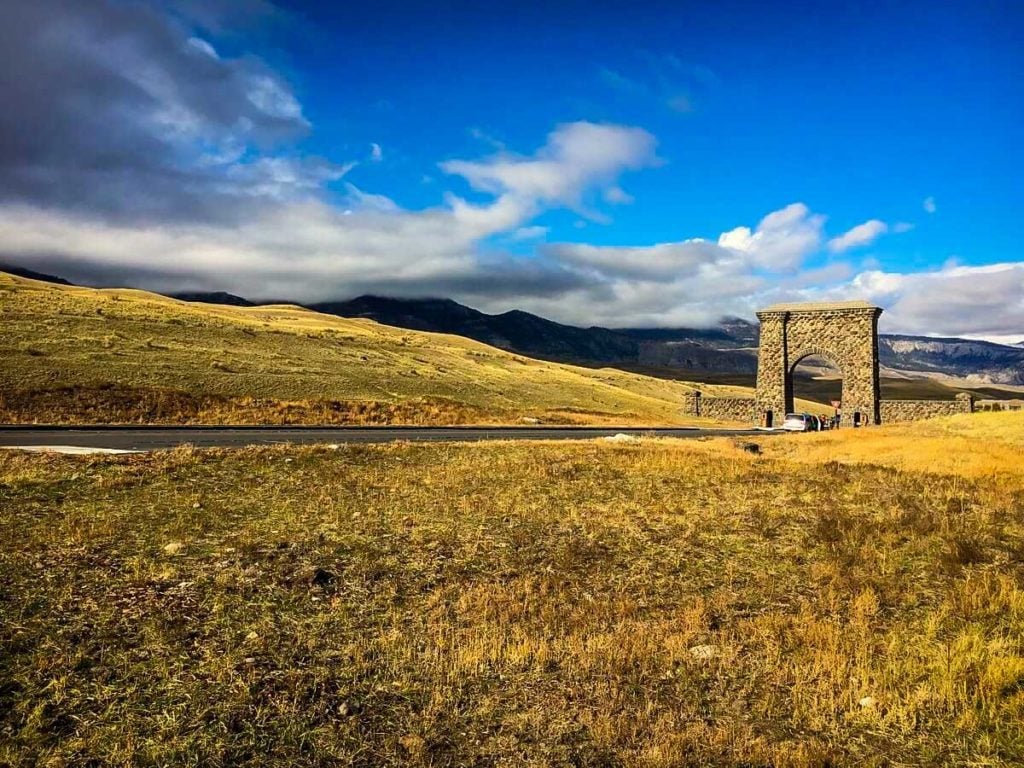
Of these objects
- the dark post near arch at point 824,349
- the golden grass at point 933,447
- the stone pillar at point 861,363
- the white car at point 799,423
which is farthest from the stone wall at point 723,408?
the golden grass at point 933,447

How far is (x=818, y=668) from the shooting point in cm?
626

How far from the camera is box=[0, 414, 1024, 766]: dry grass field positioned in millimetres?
5098

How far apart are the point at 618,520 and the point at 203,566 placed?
700 centimetres

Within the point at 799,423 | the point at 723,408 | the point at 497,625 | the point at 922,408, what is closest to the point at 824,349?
the point at 922,408

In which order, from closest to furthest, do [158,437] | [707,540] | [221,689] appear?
[221,689], [707,540], [158,437]

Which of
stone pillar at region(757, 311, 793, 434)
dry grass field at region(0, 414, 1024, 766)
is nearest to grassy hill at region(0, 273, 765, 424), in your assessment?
stone pillar at region(757, 311, 793, 434)

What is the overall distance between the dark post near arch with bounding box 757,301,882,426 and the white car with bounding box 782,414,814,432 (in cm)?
735

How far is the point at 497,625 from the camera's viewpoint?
23.7 ft

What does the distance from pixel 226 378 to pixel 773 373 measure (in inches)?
1541

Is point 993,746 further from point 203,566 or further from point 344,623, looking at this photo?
point 203,566

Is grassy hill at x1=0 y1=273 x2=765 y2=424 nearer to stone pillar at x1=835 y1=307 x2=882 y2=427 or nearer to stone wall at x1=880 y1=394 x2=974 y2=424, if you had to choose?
stone pillar at x1=835 y1=307 x2=882 y2=427

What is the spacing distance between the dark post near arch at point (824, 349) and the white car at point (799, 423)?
24.1ft

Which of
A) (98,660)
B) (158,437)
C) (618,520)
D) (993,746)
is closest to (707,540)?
(618,520)

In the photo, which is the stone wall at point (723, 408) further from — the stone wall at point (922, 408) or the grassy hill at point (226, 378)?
the stone wall at point (922, 408)
